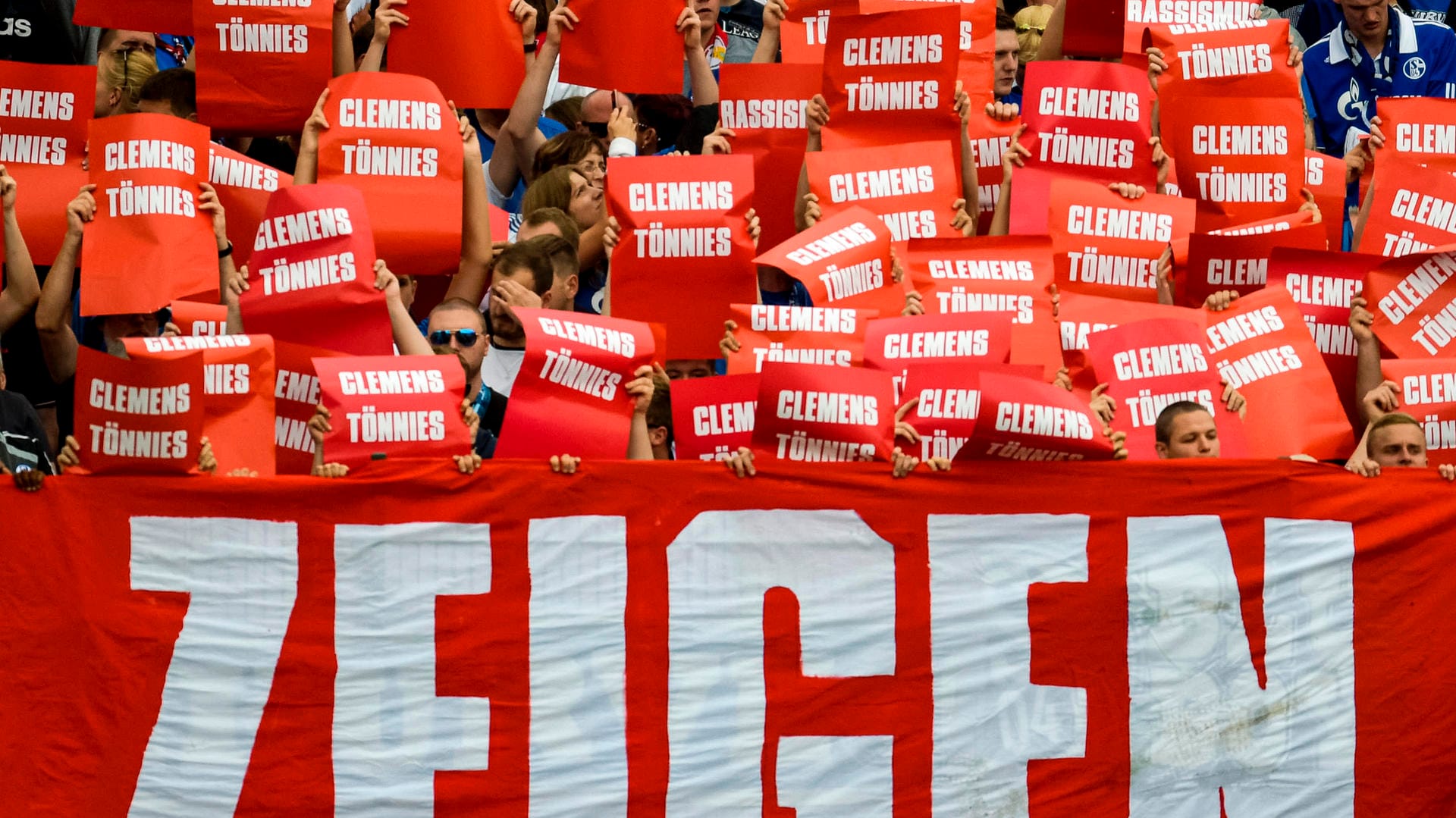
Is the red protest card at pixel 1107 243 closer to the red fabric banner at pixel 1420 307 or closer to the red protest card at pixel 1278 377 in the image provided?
the red protest card at pixel 1278 377

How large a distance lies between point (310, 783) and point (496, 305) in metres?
2.03

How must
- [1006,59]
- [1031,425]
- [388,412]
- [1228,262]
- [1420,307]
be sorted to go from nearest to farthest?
[1031,425] → [388,412] → [1420,307] → [1228,262] → [1006,59]

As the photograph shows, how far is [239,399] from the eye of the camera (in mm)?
7090

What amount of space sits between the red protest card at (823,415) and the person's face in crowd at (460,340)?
122cm

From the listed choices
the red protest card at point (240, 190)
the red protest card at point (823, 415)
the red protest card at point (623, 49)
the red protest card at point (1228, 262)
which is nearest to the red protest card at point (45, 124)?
the red protest card at point (240, 190)

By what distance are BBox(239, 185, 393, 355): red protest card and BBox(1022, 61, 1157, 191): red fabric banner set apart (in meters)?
2.72

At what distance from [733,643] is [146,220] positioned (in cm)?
267

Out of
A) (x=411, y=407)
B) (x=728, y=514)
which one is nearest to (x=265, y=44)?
(x=411, y=407)

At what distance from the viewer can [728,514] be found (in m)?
6.84

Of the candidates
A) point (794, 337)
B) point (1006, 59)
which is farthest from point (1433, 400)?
point (1006, 59)

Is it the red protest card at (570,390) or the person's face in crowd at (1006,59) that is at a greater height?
the person's face in crowd at (1006,59)

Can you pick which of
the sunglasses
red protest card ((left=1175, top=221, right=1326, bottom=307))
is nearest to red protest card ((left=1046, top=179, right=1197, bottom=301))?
red protest card ((left=1175, top=221, right=1326, bottom=307))

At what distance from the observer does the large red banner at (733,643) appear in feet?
21.9

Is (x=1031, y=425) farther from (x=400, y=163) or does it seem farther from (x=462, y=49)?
(x=462, y=49)
